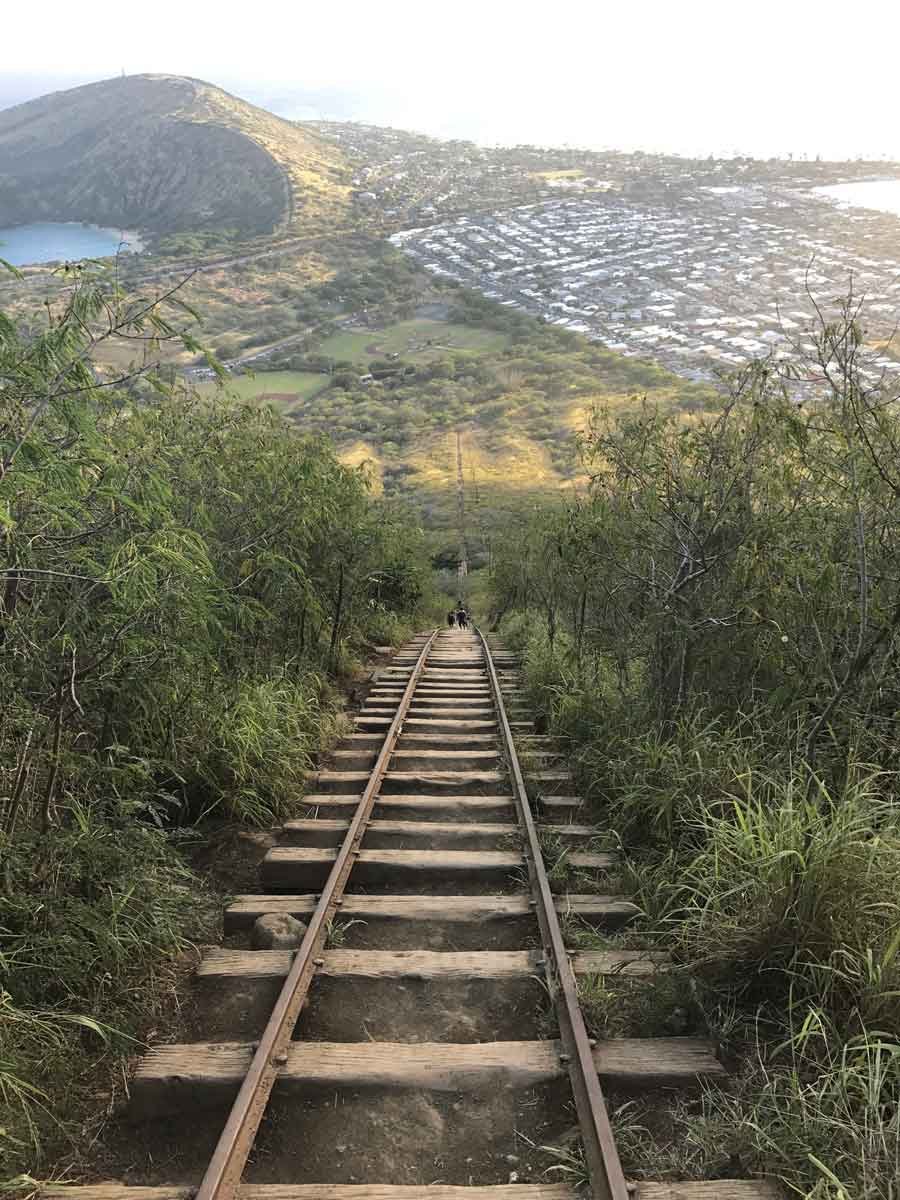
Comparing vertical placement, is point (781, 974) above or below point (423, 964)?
above

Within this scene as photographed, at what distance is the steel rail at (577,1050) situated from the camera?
7.69 feet

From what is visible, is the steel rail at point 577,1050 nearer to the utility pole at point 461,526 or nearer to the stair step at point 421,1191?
the stair step at point 421,1191

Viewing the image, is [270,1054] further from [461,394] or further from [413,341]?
[413,341]

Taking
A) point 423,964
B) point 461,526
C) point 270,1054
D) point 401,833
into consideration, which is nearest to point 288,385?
point 461,526

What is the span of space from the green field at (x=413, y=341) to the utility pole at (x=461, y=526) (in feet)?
122

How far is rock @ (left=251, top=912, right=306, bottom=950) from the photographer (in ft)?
12.8

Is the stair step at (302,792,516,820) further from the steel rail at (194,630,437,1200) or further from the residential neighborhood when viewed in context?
the residential neighborhood

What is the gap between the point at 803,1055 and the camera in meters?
2.74

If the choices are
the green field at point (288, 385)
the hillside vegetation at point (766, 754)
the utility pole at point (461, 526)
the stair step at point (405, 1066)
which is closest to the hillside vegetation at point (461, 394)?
the green field at point (288, 385)

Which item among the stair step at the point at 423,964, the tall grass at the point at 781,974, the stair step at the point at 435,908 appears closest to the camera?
the tall grass at the point at 781,974

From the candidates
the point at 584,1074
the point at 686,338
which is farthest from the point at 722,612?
the point at 686,338

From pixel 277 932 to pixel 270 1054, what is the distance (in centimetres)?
102

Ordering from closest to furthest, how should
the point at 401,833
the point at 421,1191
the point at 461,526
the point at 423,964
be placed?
the point at 421,1191 → the point at 423,964 → the point at 401,833 → the point at 461,526

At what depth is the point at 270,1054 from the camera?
9.64 ft
